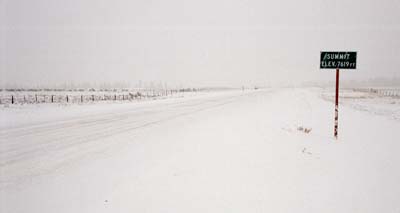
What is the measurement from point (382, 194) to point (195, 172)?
3544mm

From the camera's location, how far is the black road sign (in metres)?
8.61

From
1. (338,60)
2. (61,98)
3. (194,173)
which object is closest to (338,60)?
(338,60)

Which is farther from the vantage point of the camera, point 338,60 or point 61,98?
point 61,98

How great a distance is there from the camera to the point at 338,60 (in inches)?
344

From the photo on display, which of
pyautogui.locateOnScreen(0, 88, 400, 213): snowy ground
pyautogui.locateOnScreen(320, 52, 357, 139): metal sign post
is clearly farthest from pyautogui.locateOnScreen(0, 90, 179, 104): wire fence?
pyautogui.locateOnScreen(320, 52, 357, 139): metal sign post

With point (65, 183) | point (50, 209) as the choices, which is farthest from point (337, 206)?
point (65, 183)

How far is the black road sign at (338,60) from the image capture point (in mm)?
8609

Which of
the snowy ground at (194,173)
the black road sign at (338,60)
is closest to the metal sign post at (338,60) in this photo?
the black road sign at (338,60)

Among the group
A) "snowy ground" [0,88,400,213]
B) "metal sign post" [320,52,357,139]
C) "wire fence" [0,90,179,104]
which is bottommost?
"snowy ground" [0,88,400,213]

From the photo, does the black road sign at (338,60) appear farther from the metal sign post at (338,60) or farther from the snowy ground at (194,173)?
the snowy ground at (194,173)

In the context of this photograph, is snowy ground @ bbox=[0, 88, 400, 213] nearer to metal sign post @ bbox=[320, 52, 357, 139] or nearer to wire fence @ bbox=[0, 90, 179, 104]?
metal sign post @ bbox=[320, 52, 357, 139]

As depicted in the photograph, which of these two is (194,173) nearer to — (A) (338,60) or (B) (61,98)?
(A) (338,60)

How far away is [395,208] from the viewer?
12.8ft

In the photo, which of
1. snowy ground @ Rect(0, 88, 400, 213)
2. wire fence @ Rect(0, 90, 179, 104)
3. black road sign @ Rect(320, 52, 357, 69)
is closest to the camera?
snowy ground @ Rect(0, 88, 400, 213)
